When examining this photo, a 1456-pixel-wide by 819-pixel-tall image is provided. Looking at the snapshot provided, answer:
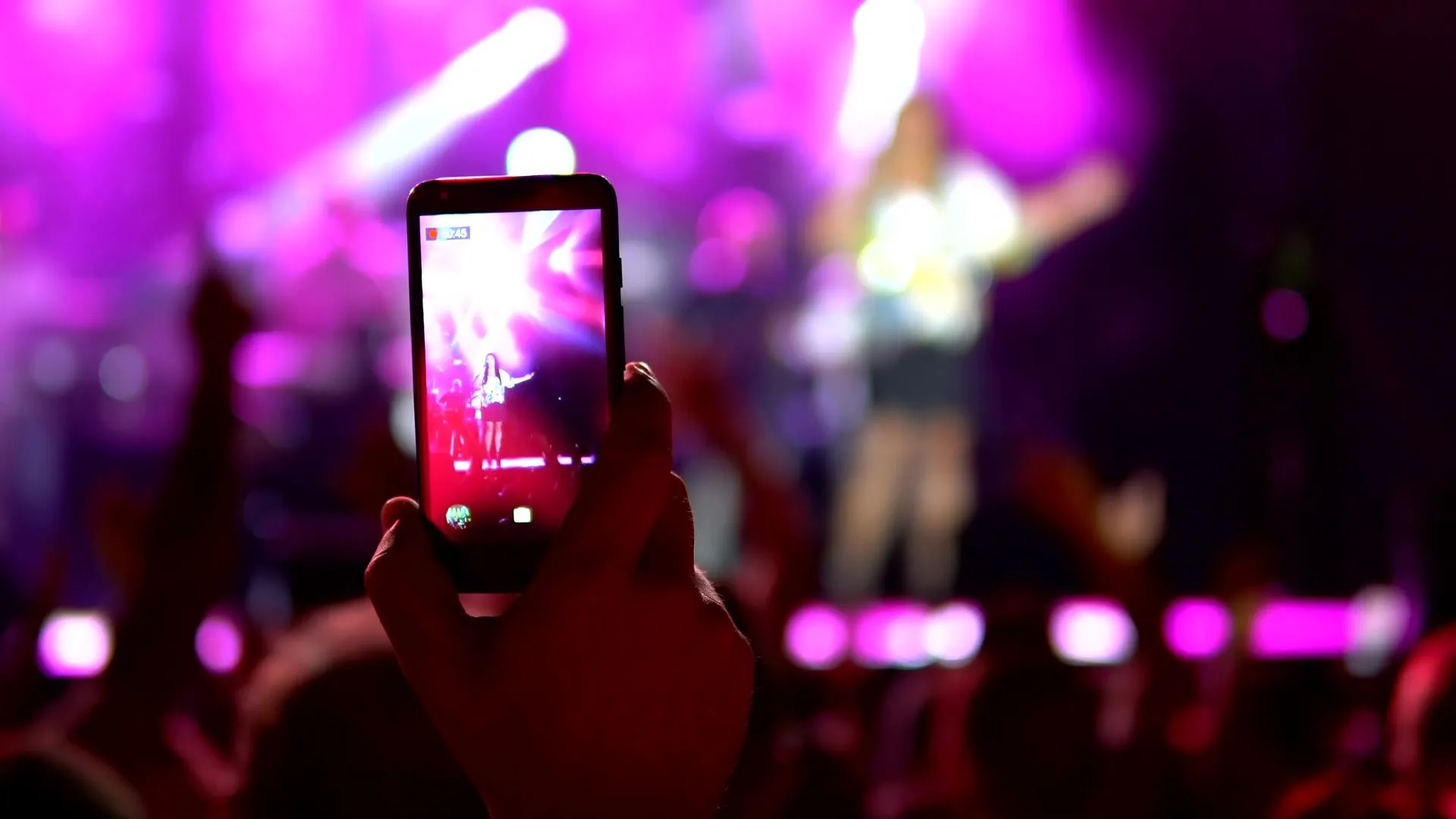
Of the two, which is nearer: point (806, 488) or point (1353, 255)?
point (1353, 255)

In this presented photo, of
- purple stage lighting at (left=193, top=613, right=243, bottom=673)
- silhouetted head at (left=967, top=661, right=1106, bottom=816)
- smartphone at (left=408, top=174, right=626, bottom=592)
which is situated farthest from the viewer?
purple stage lighting at (left=193, top=613, right=243, bottom=673)

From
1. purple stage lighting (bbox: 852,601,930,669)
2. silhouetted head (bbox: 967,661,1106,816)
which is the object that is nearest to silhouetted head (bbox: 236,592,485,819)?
silhouetted head (bbox: 967,661,1106,816)

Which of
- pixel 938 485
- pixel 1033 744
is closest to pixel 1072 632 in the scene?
pixel 938 485

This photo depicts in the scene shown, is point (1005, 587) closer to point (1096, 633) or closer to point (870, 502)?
point (1096, 633)

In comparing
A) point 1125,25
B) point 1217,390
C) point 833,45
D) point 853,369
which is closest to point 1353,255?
point 1217,390

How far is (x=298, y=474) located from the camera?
5871mm

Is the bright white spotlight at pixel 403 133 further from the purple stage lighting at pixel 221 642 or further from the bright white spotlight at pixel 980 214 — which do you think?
the purple stage lighting at pixel 221 642

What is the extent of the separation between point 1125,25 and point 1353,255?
1.48 meters

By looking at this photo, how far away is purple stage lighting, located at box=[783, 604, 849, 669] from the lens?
411cm

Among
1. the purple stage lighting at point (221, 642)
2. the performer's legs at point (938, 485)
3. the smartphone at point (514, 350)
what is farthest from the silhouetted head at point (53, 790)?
the performer's legs at point (938, 485)

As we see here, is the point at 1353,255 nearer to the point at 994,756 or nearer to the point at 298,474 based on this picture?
the point at 994,756

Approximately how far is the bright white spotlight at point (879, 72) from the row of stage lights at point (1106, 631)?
2369 mm

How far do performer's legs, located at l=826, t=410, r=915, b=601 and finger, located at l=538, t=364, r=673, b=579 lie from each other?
535 centimetres

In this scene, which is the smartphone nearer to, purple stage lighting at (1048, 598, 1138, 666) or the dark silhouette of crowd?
the dark silhouette of crowd
